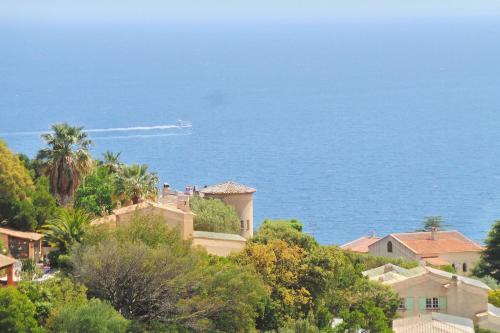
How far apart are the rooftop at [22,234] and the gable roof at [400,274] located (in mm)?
12004

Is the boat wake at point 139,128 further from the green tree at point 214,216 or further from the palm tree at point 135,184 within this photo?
the palm tree at point 135,184

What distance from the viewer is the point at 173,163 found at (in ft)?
405

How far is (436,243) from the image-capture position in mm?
66188

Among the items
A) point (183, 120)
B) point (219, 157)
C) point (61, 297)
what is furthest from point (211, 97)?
point (61, 297)

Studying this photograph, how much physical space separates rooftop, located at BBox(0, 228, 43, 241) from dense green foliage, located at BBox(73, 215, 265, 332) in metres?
4.69

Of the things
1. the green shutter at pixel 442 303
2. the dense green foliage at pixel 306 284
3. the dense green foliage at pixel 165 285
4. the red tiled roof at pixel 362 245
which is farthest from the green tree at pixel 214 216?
the red tiled roof at pixel 362 245

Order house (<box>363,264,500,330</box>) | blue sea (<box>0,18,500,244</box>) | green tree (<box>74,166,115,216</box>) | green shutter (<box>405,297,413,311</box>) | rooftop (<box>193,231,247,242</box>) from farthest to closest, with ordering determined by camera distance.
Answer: blue sea (<box>0,18,500,244</box>) → rooftop (<box>193,231,247,242</box>) → green tree (<box>74,166,115,216</box>) → green shutter (<box>405,297,413,311</box>) → house (<box>363,264,500,330</box>)

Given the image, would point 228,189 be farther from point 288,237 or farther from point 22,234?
point 22,234

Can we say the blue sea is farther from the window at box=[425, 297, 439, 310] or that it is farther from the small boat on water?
the window at box=[425, 297, 439, 310]

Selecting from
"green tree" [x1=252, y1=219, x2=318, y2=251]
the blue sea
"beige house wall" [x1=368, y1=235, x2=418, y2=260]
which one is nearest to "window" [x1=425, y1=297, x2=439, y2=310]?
"green tree" [x1=252, y1=219, x2=318, y2=251]

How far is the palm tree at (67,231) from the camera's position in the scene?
38.3 meters

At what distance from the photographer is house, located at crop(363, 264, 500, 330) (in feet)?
145

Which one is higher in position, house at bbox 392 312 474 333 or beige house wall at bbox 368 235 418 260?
beige house wall at bbox 368 235 418 260

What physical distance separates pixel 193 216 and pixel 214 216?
1.97m
